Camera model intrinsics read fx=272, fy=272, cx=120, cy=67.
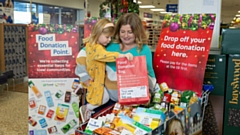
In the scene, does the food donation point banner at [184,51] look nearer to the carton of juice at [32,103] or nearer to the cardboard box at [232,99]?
the cardboard box at [232,99]

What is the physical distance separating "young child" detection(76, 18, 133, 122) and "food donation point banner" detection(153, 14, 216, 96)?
1.60ft

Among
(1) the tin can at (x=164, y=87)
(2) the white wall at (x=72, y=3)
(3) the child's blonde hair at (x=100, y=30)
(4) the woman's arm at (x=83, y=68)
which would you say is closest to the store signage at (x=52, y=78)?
(4) the woman's arm at (x=83, y=68)

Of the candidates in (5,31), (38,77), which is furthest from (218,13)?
(5,31)

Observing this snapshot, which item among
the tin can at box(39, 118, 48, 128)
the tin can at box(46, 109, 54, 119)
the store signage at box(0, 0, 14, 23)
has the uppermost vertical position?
the store signage at box(0, 0, 14, 23)

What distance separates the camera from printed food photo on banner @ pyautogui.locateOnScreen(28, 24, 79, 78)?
3000mm

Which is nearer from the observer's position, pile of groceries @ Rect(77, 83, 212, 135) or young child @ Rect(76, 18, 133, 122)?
pile of groceries @ Rect(77, 83, 212, 135)

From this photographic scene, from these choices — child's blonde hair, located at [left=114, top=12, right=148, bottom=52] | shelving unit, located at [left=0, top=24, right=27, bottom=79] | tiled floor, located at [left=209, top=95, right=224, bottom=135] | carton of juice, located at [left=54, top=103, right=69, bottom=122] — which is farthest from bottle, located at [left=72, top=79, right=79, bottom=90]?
shelving unit, located at [left=0, top=24, right=27, bottom=79]

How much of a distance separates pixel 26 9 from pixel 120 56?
10607 mm

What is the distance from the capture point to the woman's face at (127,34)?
6.19 feet

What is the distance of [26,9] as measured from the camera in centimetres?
1134

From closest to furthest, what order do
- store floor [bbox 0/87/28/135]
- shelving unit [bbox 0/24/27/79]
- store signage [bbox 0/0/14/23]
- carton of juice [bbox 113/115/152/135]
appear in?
carton of juice [bbox 113/115/152/135] → store floor [bbox 0/87/28/135] → shelving unit [bbox 0/24/27/79] → store signage [bbox 0/0/14/23]

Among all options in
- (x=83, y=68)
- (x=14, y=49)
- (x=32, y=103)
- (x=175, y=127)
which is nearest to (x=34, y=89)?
(x=32, y=103)

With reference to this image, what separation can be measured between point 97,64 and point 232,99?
105 cm

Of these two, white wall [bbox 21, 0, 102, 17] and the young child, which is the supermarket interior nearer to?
the young child
